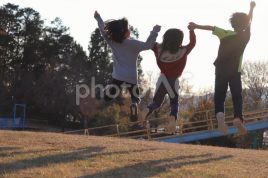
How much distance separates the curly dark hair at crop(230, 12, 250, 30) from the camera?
699 cm

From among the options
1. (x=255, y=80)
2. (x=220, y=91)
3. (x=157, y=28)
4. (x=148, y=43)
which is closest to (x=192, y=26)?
(x=157, y=28)

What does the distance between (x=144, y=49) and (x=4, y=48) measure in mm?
40287

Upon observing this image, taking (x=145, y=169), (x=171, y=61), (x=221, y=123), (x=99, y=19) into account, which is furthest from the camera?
(x=99, y=19)

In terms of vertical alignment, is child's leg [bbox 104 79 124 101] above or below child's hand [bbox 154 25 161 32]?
below

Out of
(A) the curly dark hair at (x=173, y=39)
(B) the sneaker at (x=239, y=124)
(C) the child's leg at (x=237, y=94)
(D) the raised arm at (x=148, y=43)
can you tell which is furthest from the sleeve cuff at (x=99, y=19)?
(B) the sneaker at (x=239, y=124)

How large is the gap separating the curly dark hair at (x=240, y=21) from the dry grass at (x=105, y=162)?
2389 mm

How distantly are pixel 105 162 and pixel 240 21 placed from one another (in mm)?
3272

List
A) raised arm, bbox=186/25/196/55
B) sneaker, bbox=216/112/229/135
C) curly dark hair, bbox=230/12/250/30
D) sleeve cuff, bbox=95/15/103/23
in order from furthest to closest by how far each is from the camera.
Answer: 1. sleeve cuff, bbox=95/15/103/23
2. raised arm, bbox=186/25/196/55
3. curly dark hair, bbox=230/12/250/30
4. sneaker, bbox=216/112/229/135

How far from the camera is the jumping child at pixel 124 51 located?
283 inches

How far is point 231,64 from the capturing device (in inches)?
268

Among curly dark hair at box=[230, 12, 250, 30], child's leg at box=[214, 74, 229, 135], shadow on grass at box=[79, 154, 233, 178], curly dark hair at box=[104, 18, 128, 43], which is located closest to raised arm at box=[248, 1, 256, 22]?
curly dark hair at box=[230, 12, 250, 30]

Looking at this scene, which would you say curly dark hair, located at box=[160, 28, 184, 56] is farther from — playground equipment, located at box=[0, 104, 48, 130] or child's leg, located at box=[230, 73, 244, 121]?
playground equipment, located at box=[0, 104, 48, 130]

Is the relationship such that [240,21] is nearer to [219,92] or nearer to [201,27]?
[201,27]

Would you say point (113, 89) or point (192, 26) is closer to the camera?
point (192, 26)
